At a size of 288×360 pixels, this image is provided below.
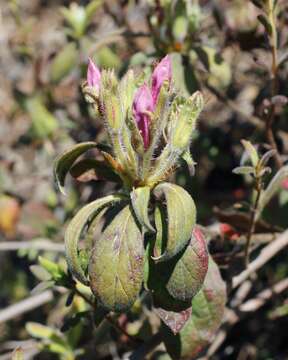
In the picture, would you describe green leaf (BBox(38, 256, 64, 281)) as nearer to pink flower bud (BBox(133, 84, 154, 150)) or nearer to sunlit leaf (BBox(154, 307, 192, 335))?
sunlit leaf (BBox(154, 307, 192, 335))

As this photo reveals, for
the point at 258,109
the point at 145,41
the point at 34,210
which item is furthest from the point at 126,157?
the point at 145,41

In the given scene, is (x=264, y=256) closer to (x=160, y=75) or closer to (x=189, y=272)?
(x=189, y=272)

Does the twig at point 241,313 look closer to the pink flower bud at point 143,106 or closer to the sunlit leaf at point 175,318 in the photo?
the sunlit leaf at point 175,318

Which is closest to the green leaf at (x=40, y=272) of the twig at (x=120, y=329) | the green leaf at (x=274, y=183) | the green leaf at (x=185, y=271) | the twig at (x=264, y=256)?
the twig at (x=120, y=329)

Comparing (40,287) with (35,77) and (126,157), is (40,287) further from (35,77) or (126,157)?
(35,77)

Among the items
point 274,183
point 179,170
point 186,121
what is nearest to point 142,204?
point 186,121

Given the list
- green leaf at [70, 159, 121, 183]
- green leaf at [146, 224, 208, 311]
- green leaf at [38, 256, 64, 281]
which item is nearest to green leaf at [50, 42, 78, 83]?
green leaf at [70, 159, 121, 183]

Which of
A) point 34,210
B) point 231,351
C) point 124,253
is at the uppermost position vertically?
point 124,253
